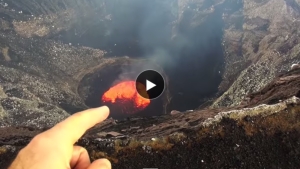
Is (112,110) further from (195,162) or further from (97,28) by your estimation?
(195,162)

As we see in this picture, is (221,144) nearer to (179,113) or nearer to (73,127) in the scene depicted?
(73,127)

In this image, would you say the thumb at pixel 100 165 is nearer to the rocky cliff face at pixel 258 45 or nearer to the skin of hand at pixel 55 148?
the skin of hand at pixel 55 148

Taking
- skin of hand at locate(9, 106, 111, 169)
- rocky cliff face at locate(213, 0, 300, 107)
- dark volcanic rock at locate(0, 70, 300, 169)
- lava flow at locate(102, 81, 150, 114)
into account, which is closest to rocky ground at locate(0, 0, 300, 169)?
dark volcanic rock at locate(0, 70, 300, 169)

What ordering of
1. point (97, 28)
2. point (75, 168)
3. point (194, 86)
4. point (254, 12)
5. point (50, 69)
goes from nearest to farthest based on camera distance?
point (75, 168) < point (194, 86) < point (50, 69) < point (254, 12) < point (97, 28)

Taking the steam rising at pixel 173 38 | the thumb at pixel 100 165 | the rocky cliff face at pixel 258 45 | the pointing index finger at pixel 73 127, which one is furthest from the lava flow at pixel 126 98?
the thumb at pixel 100 165

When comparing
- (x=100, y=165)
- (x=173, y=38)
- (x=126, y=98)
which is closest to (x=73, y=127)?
(x=100, y=165)

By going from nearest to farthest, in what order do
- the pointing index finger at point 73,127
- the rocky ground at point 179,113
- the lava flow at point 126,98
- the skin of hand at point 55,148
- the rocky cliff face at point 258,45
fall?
the skin of hand at point 55,148 < the pointing index finger at point 73,127 < the rocky ground at point 179,113 < the rocky cliff face at point 258,45 < the lava flow at point 126,98

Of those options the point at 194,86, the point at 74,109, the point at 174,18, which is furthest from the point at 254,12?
the point at 74,109
